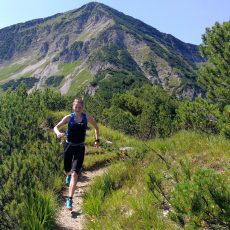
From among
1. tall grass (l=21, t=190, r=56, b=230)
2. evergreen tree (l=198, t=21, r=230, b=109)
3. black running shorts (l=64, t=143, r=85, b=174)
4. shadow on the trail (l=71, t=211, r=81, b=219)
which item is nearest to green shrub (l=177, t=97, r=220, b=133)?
evergreen tree (l=198, t=21, r=230, b=109)

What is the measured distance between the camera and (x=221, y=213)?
414 centimetres

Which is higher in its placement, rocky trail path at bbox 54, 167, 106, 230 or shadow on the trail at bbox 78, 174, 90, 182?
rocky trail path at bbox 54, 167, 106, 230

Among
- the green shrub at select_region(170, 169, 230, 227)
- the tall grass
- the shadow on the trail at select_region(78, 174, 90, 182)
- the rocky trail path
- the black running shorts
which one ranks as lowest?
the shadow on the trail at select_region(78, 174, 90, 182)

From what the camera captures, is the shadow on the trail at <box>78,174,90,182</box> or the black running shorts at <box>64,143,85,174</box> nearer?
the black running shorts at <box>64,143,85,174</box>

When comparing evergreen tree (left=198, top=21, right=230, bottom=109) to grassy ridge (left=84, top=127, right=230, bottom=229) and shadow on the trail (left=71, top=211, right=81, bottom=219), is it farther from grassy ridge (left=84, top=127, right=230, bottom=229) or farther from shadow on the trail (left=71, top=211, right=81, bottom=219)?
shadow on the trail (left=71, top=211, right=81, bottom=219)

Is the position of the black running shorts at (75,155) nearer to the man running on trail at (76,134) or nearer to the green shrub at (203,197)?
the man running on trail at (76,134)

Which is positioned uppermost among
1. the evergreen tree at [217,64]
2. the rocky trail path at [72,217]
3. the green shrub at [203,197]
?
the evergreen tree at [217,64]

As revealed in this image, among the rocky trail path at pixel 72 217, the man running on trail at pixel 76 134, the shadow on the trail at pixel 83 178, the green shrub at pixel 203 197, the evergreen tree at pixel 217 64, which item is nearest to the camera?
the green shrub at pixel 203 197

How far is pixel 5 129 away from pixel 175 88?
173382 millimetres

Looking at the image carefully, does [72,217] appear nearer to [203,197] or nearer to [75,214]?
[75,214]

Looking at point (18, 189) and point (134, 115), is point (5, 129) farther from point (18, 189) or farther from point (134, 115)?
point (134, 115)

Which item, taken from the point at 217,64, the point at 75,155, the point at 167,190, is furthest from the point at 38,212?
the point at 217,64

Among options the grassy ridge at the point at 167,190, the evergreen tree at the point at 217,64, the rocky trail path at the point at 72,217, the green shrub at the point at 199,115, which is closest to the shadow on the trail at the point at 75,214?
the rocky trail path at the point at 72,217

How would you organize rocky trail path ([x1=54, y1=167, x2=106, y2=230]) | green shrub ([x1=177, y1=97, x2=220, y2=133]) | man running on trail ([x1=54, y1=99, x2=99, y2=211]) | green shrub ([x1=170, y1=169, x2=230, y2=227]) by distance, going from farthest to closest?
1. green shrub ([x1=177, y1=97, x2=220, y2=133])
2. man running on trail ([x1=54, y1=99, x2=99, y2=211])
3. rocky trail path ([x1=54, y1=167, x2=106, y2=230])
4. green shrub ([x1=170, y1=169, x2=230, y2=227])
